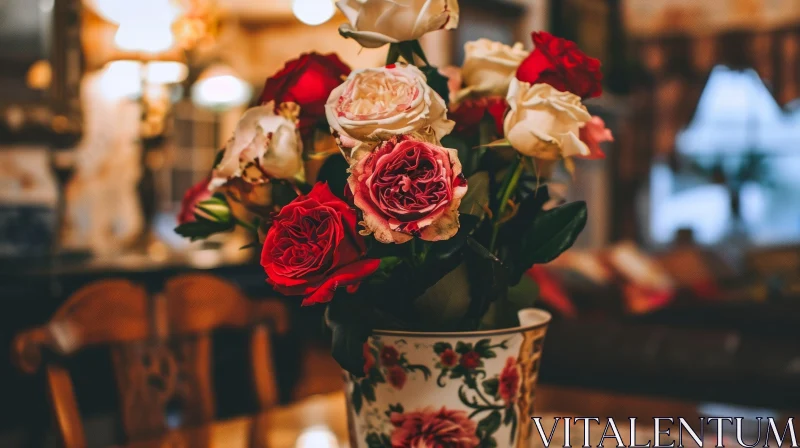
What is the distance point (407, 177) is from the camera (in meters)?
0.64

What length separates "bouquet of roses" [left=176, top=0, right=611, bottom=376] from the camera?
25.4 inches

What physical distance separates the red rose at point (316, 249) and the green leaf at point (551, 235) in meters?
0.18

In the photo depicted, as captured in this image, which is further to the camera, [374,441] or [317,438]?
[317,438]

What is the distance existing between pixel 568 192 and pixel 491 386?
0.99 metres

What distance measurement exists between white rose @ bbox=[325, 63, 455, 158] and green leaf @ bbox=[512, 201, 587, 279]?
0.16 m

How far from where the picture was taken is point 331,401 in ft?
4.48

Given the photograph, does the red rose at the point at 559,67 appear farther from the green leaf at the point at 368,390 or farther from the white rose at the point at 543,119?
the green leaf at the point at 368,390

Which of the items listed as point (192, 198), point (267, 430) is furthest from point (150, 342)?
point (192, 198)

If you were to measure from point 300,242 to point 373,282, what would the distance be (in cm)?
9

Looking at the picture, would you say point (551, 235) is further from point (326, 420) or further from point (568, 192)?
point (568, 192)

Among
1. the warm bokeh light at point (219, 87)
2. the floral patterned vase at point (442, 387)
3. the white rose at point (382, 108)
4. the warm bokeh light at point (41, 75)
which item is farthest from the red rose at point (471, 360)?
the warm bokeh light at point (219, 87)

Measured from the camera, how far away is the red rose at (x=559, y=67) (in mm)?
721

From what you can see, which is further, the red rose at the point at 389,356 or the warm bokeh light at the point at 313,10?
the warm bokeh light at the point at 313,10

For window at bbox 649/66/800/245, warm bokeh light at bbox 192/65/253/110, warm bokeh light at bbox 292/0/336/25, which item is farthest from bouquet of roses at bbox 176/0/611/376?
window at bbox 649/66/800/245
